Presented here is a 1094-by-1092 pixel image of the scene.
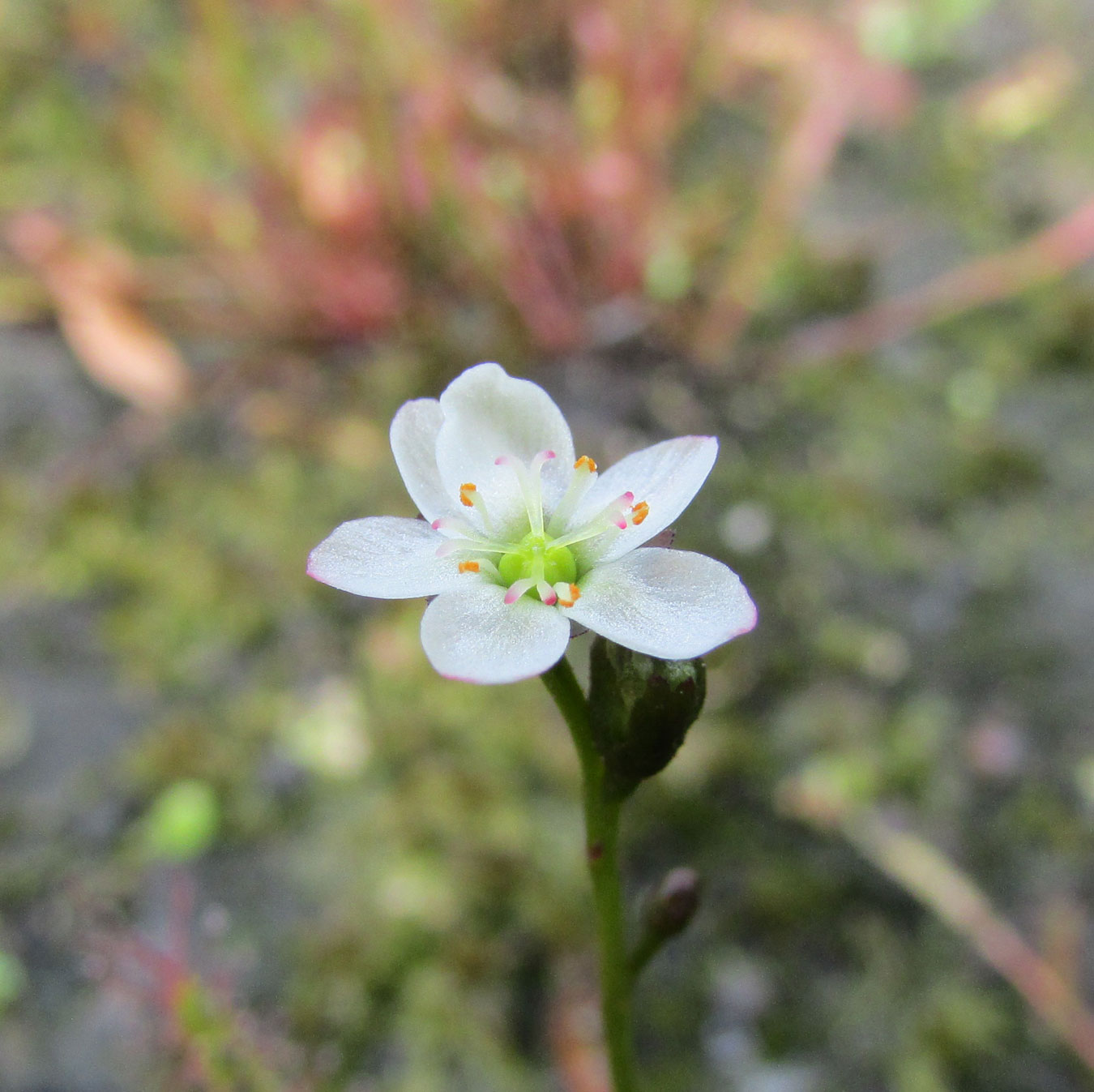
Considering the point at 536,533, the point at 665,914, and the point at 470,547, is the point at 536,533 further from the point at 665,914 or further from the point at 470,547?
the point at 665,914

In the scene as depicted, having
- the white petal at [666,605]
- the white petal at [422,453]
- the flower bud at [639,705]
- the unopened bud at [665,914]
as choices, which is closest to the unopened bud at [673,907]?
the unopened bud at [665,914]

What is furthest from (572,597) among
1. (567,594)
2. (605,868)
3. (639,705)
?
(605,868)

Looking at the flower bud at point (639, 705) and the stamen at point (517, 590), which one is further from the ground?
the stamen at point (517, 590)

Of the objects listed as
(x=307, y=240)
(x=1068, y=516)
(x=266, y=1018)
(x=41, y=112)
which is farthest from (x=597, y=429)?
(x=41, y=112)

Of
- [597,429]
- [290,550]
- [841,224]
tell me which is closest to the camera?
[290,550]

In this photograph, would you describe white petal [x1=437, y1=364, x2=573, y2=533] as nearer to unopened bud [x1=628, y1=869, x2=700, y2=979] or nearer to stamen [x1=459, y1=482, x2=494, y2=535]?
stamen [x1=459, y1=482, x2=494, y2=535]

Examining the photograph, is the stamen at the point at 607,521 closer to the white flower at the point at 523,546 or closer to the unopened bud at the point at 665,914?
the white flower at the point at 523,546

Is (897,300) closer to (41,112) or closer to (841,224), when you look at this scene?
(841,224)
